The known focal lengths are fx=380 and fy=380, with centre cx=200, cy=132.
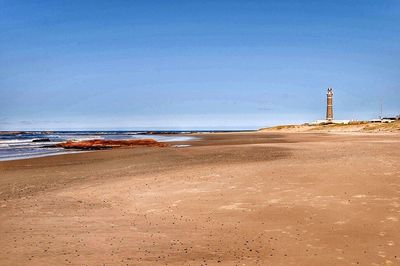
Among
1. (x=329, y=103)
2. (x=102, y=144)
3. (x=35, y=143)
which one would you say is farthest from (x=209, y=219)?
(x=329, y=103)

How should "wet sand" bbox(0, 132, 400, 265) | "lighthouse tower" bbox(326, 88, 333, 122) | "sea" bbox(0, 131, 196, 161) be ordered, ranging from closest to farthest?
"wet sand" bbox(0, 132, 400, 265) → "sea" bbox(0, 131, 196, 161) → "lighthouse tower" bbox(326, 88, 333, 122)

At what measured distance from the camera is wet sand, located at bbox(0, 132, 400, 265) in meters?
6.57

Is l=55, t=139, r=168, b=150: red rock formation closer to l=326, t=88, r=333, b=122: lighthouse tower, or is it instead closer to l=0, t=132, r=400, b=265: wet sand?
l=0, t=132, r=400, b=265: wet sand

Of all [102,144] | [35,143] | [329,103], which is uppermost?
[329,103]

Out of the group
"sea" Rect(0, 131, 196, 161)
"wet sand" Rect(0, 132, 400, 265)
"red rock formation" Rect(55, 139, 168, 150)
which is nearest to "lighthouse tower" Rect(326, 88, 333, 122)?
"sea" Rect(0, 131, 196, 161)

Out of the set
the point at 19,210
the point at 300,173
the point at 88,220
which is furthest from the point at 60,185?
the point at 300,173

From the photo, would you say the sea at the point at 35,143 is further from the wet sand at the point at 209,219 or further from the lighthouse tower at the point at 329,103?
the lighthouse tower at the point at 329,103

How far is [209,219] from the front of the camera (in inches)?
355

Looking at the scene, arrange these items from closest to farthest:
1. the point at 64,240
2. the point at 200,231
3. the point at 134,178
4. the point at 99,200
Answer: the point at 64,240 < the point at 200,231 < the point at 99,200 < the point at 134,178

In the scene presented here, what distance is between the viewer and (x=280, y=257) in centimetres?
643

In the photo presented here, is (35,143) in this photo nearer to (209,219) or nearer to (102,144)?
(102,144)

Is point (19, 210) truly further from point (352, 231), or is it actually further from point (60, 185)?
point (352, 231)

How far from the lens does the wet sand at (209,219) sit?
6566 mm

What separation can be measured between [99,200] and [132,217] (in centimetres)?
258
